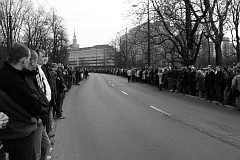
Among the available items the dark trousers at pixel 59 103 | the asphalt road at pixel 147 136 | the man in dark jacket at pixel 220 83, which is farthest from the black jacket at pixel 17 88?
the man in dark jacket at pixel 220 83

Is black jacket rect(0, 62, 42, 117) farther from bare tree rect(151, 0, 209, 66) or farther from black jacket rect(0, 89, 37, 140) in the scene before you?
bare tree rect(151, 0, 209, 66)

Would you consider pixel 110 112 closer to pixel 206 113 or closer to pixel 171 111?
pixel 171 111

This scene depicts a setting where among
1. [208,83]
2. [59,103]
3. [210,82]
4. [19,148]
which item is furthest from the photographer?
[208,83]

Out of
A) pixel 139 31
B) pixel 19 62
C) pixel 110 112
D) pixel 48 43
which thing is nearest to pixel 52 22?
pixel 48 43

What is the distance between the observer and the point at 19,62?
11.0 ft

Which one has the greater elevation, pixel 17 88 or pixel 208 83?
pixel 17 88

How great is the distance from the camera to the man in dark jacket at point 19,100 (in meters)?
3.21

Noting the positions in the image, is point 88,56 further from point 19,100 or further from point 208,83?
point 19,100

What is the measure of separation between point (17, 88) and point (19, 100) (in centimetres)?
12

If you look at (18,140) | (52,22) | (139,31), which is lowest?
(18,140)

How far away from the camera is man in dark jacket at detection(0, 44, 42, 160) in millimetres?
3213

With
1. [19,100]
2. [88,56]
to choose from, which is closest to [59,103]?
[19,100]

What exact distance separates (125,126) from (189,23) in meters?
17.8

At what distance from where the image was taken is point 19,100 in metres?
3.22
